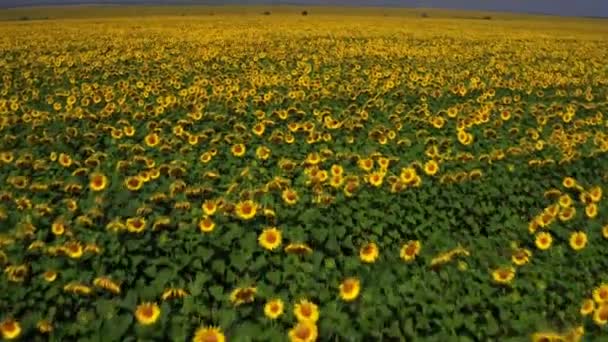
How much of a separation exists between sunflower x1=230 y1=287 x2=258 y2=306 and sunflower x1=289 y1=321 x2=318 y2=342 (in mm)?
488

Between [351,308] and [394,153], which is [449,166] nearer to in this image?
[394,153]

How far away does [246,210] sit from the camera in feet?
19.5

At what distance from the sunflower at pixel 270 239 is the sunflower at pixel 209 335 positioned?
1.42 meters

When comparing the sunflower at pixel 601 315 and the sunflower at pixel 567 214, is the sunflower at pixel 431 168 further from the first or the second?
the sunflower at pixel 601 315

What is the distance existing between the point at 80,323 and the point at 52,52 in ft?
64.9

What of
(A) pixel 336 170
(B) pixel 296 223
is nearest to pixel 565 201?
(A) pixel 336 170

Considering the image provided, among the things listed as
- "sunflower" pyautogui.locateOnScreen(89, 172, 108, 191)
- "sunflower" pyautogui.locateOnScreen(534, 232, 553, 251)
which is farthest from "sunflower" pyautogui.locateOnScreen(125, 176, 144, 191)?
"sunflower" pyautogui.locateOnScreen(534, 232, 553, 251)

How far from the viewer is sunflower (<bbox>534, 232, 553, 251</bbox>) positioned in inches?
226

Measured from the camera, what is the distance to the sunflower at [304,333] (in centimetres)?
400

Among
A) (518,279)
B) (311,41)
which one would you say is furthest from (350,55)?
(518,279)

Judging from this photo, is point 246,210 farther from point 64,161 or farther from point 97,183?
point 64,161

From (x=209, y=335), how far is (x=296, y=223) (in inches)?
91.2

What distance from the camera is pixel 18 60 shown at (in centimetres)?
1928

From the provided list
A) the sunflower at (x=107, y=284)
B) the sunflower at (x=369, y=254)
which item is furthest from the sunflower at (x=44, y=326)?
the sunflower at (x=369, y=254)
